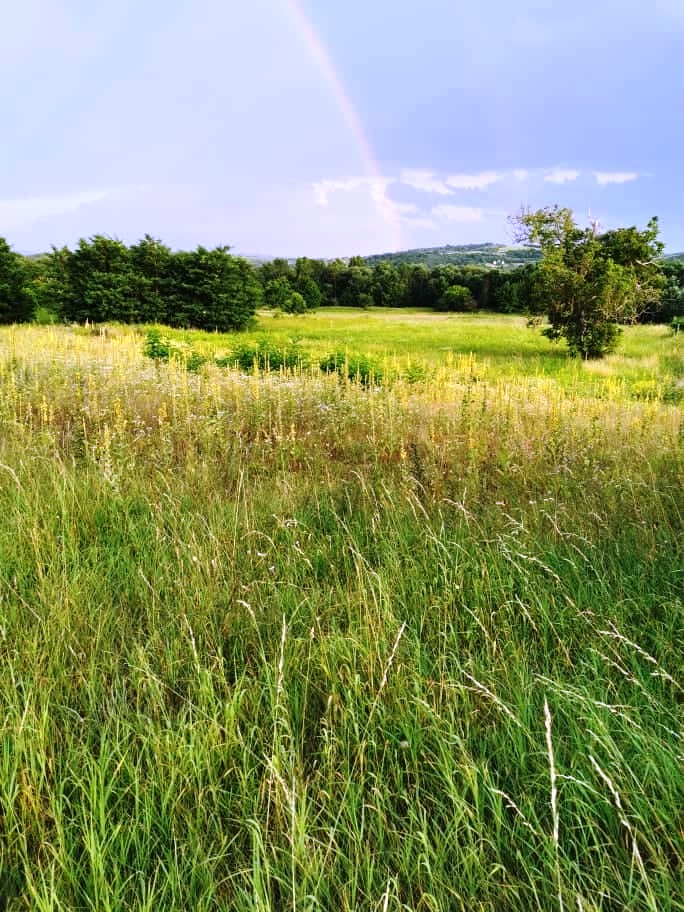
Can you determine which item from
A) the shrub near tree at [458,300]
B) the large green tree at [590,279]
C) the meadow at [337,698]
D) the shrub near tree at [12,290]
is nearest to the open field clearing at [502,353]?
the large green tree at [590,279]

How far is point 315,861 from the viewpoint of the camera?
3.93 ft

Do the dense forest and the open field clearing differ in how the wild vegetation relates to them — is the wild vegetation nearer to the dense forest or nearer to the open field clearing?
the dense forest

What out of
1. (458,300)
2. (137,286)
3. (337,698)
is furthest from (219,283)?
(458,300)

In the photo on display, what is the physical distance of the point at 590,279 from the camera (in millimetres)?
18984

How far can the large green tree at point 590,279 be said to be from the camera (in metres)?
18.6

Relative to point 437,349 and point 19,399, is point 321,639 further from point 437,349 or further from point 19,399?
point 437,349

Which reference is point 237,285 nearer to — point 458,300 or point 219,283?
point 219,283

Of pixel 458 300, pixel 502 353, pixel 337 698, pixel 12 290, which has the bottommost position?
pixel 337 698

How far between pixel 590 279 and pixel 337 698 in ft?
67.4

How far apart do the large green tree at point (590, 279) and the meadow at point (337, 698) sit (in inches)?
656

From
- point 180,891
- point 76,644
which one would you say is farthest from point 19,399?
point 180,891

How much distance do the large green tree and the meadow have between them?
16665 mm

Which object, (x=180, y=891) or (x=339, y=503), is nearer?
(x=180, y=891)

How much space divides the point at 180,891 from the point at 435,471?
3223 mm
